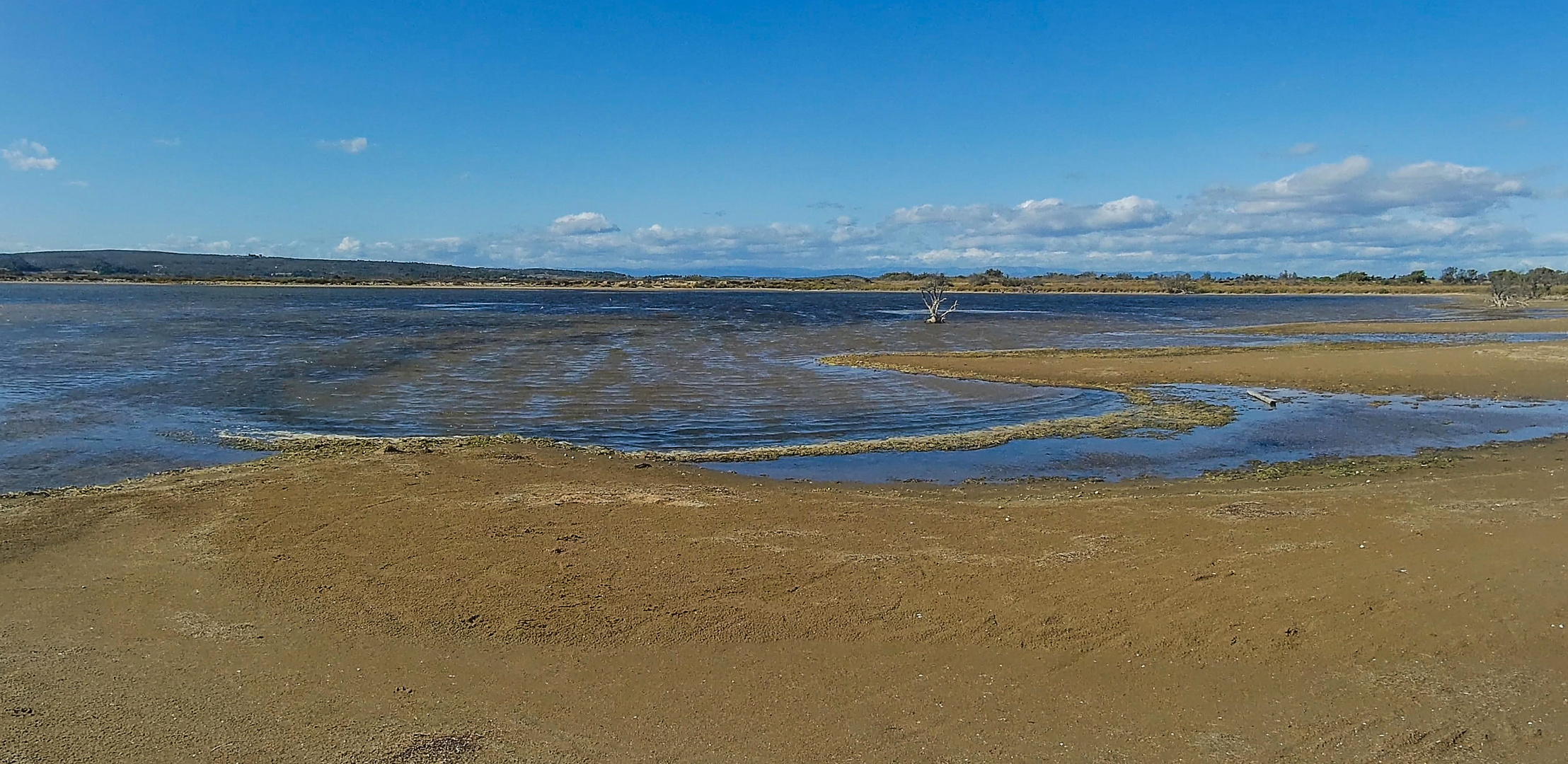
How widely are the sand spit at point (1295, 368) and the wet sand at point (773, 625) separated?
41.4 feet

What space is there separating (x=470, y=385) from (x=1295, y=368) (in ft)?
74.9

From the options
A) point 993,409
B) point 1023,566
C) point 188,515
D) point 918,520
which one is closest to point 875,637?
point 1023,566

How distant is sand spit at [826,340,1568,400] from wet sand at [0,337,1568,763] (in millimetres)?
12613

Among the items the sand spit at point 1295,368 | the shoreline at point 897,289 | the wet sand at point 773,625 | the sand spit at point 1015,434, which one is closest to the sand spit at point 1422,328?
the sand spit at point 1295,368

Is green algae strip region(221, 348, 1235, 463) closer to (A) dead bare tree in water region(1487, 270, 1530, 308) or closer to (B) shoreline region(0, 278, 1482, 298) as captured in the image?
(A) dead bare tree in water region(1487, 270, 1530, 308)

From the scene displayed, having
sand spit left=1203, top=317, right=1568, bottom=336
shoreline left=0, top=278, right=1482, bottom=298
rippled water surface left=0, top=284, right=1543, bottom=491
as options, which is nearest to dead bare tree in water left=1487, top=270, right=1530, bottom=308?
sand spit left=1203, top=317, right=1568, bottom=336

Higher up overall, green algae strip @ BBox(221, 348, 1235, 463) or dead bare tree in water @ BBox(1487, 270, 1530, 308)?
dead bare tree in water @ BBox(1487, 270, 1530, 308)

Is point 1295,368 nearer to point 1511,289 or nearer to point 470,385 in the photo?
point 470,385

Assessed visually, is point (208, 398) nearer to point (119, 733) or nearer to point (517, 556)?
point (517, 556)

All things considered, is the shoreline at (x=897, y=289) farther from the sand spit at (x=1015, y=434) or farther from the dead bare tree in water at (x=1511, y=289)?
Result: the sand spit at (x=1015, y=434)

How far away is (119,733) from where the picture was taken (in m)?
5.31

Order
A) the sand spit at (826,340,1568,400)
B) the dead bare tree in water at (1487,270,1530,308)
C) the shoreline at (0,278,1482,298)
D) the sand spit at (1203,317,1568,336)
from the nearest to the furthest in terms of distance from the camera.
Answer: the sand spit at (826,340,1568,400) < the sand spit at (1203,317,1568,336) < the dead bare tree in water at (1487,270,1530,308) < the shoreline at (0,278,1482,298)

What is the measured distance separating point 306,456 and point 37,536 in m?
4.33

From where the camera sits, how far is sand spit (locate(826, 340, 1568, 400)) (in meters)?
22.4
